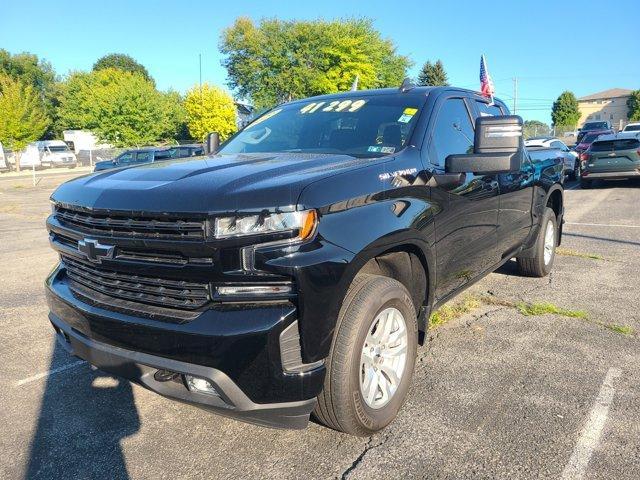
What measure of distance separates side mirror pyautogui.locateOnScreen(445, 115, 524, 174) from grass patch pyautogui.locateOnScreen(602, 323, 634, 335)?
6.69 ft

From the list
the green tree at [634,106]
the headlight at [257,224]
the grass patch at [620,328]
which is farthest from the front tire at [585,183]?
the green tree at [634,106]

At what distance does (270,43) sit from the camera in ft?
153

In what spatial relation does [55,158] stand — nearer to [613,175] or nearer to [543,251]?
[613,175]

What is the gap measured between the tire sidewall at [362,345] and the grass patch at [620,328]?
2221 mm

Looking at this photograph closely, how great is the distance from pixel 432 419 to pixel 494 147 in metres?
1.63

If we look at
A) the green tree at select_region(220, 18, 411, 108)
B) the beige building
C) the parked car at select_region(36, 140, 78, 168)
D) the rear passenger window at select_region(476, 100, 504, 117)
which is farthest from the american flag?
the beige building

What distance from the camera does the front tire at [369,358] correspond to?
244 centimetres

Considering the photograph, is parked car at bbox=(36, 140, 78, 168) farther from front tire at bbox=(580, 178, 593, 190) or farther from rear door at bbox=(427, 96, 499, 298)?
rear door at bbox=(427, 96, 499, 298)

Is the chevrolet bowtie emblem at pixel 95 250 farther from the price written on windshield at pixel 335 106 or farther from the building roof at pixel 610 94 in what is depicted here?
the building roof at pixel 610 94

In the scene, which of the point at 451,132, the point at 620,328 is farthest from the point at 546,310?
the point at 451,132

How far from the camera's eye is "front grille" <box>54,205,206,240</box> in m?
2.23

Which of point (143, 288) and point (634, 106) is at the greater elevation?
point (634, 106)

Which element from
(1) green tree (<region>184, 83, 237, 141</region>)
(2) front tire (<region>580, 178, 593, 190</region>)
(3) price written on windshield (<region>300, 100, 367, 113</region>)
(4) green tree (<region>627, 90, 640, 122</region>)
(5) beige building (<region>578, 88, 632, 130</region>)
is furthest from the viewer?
(5) beige building (<region>578, 88, 632, 130</region>)

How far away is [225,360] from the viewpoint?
2.18m
